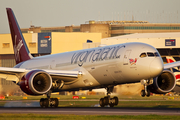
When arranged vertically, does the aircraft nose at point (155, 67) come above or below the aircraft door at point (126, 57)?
below

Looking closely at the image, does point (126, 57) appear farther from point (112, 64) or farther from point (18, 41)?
point (18, 41)

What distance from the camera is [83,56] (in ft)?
123

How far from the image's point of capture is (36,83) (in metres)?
34.1

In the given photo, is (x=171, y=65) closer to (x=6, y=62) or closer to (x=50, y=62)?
(x=50, y=62)

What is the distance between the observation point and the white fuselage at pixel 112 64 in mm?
31078

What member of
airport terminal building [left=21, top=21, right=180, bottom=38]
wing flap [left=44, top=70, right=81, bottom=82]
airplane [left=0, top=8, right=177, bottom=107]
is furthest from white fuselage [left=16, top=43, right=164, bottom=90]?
airport terminal building [left=21, top=21, right=180, bottom=38]

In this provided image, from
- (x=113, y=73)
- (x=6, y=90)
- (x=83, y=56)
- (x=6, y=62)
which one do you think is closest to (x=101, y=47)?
(x=83, y=56)

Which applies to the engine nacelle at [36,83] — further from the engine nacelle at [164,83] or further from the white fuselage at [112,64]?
the engine nacelle at [164,83]

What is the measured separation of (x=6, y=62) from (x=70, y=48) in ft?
75.6

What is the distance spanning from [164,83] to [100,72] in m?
7.02

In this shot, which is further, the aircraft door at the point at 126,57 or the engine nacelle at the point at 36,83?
the engine nacelle at the point at 36,83

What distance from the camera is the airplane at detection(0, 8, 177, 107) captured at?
103 feet

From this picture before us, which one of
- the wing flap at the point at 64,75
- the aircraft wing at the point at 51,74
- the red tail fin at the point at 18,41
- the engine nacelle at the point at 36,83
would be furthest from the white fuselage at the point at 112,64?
the red tail fin at the point at 18,41

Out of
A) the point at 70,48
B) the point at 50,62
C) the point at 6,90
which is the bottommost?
the point at 6,90
